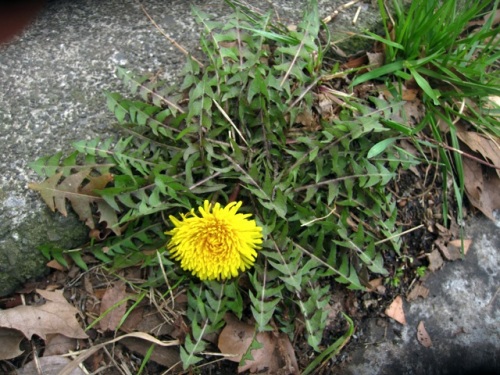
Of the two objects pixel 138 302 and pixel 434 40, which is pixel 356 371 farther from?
pixel 434 40

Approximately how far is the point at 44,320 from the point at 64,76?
3.11 ft

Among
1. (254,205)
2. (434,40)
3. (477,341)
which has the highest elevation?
(434,40)

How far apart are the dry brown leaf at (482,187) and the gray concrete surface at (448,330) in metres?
0.18

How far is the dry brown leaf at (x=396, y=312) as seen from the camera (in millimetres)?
2086

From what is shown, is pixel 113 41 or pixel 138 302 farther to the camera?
pixel 113 41

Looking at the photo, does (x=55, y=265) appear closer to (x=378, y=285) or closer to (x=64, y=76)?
(x=64, y=76)

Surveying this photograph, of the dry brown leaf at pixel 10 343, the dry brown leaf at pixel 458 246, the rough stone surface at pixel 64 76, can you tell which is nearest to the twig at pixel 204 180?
the rough stone surface at pixel 64 76

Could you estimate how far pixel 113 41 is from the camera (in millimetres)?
2236

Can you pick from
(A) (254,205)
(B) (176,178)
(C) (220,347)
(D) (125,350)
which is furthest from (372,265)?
(D) (125,350)

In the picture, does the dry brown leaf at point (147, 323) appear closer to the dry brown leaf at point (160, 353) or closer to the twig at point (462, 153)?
the dry brown leaf at point (160, 353)

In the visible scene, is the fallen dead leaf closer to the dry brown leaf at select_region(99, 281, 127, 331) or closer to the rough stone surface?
the dry brown leaf at select_region(99, 281, 127, 331)

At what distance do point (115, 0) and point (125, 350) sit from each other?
58.8 inches

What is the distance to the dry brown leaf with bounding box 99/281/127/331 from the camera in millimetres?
1913

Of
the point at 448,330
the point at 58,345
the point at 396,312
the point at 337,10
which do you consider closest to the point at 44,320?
the point at 58,345
